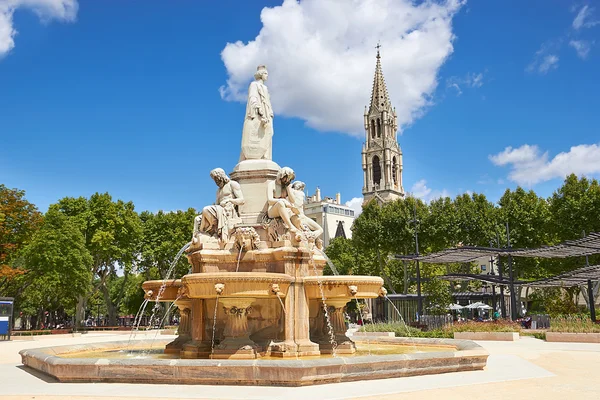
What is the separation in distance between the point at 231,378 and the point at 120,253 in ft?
130

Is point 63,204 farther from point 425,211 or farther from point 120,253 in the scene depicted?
point 425,211

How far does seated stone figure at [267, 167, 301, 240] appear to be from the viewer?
13.6 m

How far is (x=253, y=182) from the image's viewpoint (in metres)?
15.3

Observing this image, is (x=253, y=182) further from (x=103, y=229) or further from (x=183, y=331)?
(x=103, y=229)

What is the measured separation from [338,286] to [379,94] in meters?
114

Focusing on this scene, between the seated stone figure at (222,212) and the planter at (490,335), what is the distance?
16.2m

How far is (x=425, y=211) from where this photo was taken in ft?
162

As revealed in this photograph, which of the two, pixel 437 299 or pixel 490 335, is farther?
pixel 437 299

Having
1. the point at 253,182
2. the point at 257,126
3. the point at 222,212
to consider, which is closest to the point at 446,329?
the point at 253,182

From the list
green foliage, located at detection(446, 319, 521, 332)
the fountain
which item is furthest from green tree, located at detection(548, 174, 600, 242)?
the fountain

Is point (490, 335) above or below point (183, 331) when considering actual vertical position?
below

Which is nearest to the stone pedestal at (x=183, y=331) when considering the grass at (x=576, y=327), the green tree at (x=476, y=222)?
the grass at (x=576, y=327)

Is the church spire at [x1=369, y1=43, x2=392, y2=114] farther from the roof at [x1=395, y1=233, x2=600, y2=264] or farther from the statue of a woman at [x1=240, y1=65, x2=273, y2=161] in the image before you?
the statue of a woman at [x1=240, y1=65, x2=273, y2=161]

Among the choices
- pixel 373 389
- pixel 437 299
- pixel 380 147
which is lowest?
pixel 373 389
